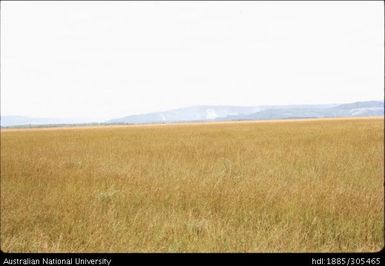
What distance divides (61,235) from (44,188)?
3.36 metres

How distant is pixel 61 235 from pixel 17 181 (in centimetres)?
474

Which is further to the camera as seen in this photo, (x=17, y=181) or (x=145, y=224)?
(x=17, y=181)

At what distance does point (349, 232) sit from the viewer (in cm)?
462
